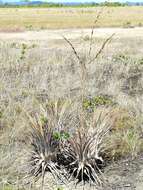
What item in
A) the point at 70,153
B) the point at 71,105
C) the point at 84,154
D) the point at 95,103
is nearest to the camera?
the point at 84,154

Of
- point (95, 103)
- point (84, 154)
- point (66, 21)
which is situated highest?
point (84, 154)

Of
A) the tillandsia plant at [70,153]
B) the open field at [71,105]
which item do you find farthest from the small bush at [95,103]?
the tillandsia plant at [70,153]

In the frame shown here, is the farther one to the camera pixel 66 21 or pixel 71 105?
pixel 66 21

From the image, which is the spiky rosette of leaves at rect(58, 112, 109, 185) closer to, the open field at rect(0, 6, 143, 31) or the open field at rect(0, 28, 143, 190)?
the open field at rect(0, 28, 143, 190)

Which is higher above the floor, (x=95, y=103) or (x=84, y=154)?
(x=84, y=154)

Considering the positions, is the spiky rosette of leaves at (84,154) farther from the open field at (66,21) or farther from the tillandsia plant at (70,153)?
the open field at (66,21)

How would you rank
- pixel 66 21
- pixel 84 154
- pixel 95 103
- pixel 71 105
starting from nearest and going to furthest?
pixel 84 154 < pixel 71 105 < pixel 95 103 < pixel 66 21

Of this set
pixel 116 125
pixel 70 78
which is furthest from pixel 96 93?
pixel 116 125

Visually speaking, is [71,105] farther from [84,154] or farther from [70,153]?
[84,154]

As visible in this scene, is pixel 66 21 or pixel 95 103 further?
pixel 66 21

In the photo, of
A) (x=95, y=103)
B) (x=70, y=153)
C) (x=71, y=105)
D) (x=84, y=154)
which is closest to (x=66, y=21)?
(x=95, y=103)

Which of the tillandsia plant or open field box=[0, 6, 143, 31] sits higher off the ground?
the tillandsia plant

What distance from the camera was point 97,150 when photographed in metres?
6.25

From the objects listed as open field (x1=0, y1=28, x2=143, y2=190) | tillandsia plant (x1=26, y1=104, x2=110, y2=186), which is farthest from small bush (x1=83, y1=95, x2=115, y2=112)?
tillandsia plant (x1=26, y1=104, x2=110, y2=186)
